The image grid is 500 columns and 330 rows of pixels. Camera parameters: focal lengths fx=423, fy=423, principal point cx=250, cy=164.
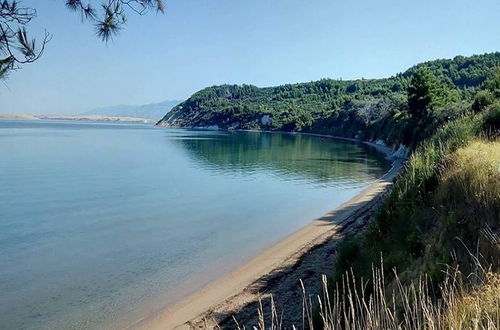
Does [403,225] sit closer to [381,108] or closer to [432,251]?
[432,251]

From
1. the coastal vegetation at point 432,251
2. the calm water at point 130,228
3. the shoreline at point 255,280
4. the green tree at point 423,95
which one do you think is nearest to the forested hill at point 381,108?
the green tree at point 423,95

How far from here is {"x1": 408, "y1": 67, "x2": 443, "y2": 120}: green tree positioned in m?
45.9

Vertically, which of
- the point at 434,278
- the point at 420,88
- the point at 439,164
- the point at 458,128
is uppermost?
the point at 420,88

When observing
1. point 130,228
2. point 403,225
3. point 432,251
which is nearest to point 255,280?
point 403,225

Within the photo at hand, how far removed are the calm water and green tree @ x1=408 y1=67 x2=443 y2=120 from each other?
11070 millimetres

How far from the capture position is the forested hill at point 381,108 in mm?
46500

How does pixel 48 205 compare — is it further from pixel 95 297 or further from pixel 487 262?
pixel 487 262

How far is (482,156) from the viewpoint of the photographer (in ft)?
24.3

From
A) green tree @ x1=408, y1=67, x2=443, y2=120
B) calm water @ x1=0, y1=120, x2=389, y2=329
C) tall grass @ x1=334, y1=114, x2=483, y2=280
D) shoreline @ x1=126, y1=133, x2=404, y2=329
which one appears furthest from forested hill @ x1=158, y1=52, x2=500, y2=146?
tall grass @ x1=334, y1=114, x2=483, y2=280

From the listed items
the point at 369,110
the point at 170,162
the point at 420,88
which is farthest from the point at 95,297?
the point at 369,110

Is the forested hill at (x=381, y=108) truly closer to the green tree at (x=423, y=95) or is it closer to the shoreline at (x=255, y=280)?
the green tree at (x=423, y=95)

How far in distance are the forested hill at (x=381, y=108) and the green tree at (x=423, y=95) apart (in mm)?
101

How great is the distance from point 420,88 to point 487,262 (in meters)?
46.5

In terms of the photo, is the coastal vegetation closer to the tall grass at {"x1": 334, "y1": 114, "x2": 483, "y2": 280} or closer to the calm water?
the tall grass at {"x1": 334, "y1": 114, "x2": 483, "y2": 280}
